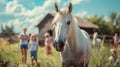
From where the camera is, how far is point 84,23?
53.5 metres

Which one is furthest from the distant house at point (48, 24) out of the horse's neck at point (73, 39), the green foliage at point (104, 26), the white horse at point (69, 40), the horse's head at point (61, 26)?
the horse's head at point (61, 26)

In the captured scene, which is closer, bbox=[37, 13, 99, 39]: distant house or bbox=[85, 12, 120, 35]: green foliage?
bbox=[37, 13, 99, 39]: distant house

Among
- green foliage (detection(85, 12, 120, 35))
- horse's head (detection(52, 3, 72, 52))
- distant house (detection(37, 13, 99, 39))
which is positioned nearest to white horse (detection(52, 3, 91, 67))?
horse's head (detection(52, 3, 72, 52))

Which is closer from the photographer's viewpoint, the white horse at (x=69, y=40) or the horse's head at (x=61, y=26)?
the horse's head at (x=61, y=26)

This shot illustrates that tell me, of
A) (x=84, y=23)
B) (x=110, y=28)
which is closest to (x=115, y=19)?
(x=110, y=28)

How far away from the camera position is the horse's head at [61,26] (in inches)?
255

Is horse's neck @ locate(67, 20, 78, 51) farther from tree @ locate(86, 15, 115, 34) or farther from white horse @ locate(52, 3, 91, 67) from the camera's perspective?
tree @ locate(86, 15, 115, 34)

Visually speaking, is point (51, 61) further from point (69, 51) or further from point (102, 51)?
point (102, 51)

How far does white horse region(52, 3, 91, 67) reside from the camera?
667cm

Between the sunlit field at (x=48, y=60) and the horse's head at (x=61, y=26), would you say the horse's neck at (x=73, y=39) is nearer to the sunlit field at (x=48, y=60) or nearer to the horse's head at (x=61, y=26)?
the horse's head at (x=61, y=26)

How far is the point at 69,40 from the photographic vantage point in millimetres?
7547

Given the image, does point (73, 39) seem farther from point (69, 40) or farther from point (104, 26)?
point (104, 26)

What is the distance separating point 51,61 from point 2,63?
4.81 feet

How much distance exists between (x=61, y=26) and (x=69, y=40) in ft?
2.89
